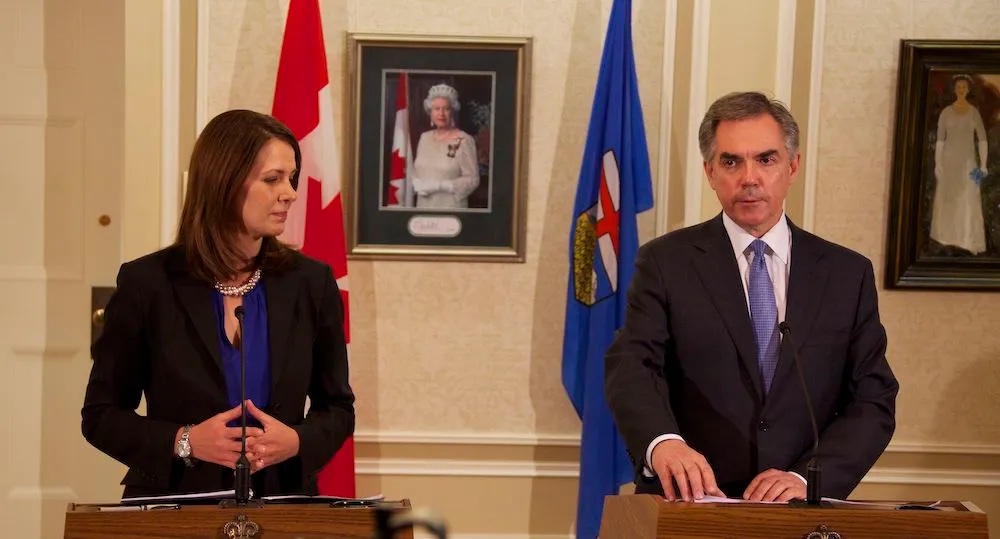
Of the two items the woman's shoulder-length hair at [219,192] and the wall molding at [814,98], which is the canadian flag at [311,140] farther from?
the wall molding at [814,98]

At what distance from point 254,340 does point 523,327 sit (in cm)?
186

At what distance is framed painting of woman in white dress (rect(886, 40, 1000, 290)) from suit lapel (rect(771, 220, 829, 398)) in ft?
5.95

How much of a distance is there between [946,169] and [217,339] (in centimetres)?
293

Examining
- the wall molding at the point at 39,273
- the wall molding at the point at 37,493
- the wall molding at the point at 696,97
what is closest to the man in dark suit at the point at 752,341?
the wall molding at the point at 696,97

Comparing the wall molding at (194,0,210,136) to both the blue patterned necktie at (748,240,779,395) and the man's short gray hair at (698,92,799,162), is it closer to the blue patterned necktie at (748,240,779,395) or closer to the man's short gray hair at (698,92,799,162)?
the man's short gray hair at (698,92,799,162)

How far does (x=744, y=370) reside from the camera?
2488 millimetres

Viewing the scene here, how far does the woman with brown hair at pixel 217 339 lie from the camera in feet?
8.18

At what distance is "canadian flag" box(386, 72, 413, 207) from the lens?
424 centimetres

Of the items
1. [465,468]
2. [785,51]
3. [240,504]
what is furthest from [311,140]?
[240,504]

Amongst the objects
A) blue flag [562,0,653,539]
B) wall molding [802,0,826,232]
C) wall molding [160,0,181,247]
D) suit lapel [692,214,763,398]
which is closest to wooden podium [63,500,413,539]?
suit lapel [692,214,763,398]

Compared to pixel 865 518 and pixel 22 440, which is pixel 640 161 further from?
pixel 22 440

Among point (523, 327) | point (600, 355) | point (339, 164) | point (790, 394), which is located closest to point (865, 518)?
point (790, 394)

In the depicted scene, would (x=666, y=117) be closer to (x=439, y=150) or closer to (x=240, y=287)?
(x=439, y=150)

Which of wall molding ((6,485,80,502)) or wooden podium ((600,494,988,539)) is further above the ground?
wooden podium ((600,494,988,539))
